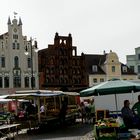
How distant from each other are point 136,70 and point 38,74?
73.5 feet

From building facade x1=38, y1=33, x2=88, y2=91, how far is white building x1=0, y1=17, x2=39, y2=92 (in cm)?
175

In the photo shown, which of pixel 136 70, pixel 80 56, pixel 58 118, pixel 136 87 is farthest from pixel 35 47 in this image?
pixel 136 87

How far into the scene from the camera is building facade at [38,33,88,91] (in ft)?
245

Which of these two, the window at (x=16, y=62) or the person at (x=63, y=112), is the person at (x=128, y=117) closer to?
the person at (x=63, y=112)

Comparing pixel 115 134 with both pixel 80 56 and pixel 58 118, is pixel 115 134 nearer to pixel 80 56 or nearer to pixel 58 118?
pixel 58 118

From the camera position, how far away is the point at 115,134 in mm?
15734

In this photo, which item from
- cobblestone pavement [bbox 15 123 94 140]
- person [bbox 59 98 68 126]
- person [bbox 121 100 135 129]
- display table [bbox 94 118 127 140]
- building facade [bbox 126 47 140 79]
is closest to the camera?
display table [bbox 94 118 127 140]

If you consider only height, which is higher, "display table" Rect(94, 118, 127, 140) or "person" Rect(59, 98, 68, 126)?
"person" Rect(59, 98, 68, 126)

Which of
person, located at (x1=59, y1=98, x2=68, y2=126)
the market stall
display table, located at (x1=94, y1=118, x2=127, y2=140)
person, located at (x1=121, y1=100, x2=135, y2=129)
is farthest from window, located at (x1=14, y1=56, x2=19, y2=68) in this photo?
display table, located at (x1=94, y1=118, x2=127, y2=140)

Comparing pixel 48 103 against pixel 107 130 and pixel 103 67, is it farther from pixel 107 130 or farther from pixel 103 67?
pixel 103 67

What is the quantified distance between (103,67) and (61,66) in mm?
10373

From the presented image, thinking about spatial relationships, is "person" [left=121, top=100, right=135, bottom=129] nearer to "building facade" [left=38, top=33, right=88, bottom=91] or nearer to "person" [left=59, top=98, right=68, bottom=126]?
"person" [left=59, top=98, right=68, bottom=126]

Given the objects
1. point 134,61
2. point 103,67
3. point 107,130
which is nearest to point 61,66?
point 103,67

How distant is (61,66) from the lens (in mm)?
76250
